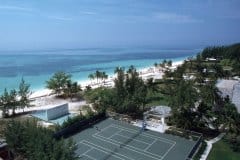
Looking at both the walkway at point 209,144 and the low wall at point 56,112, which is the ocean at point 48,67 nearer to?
the low wall at point 56,112

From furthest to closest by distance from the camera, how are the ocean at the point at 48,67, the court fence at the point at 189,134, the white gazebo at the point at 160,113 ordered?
the ocean at the point at 48,67
the white gazebo at the point at 160,113
the court fence at the point at 189,134

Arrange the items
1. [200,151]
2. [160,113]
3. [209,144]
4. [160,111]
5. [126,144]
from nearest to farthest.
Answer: [200,151]
[126,144]
[209,144]
[160,113]
[160,111]

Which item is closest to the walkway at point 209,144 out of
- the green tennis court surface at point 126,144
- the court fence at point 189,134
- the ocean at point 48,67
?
the court fence at point 189,134

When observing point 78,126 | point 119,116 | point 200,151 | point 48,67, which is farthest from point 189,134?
point 48,67

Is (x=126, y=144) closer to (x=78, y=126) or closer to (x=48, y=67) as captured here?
(x=78, y=126)

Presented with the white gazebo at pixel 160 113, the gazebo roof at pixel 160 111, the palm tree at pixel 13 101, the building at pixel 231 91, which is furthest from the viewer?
the palm tree at pixel 13 101
